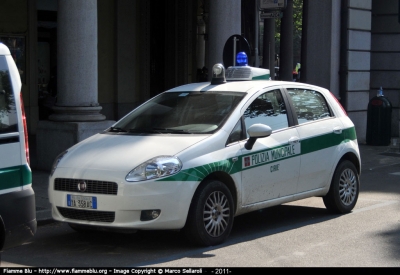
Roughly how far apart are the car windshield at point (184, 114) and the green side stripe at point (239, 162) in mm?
436

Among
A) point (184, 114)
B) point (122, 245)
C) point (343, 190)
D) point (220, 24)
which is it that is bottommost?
point (122, 245)

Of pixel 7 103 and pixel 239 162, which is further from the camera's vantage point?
pixel 239 162

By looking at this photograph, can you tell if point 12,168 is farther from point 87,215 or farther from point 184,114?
point 184,114

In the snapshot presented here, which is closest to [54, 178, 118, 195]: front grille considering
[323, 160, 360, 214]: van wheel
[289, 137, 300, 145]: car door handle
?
[289, 137, 300, 145]: car door handle

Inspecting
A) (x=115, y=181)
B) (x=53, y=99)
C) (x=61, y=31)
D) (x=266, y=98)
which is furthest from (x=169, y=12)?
(x=115, y=181)

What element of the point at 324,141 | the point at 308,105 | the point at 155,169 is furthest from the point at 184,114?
the point at 324,141

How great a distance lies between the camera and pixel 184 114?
8398 millimetres

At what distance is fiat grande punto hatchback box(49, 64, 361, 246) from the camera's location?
23.7ft

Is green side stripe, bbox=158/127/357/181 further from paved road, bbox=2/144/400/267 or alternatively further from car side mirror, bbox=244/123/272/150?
paved road, bbox=2/144/400/267

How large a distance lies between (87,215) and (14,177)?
1220 millimetres

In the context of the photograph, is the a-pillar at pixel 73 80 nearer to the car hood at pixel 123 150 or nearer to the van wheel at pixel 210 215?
the car hood at pixel 123 150

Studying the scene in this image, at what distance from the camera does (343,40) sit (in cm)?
1973

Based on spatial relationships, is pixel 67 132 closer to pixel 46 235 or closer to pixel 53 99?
pixel 46 235

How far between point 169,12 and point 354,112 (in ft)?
23.7
